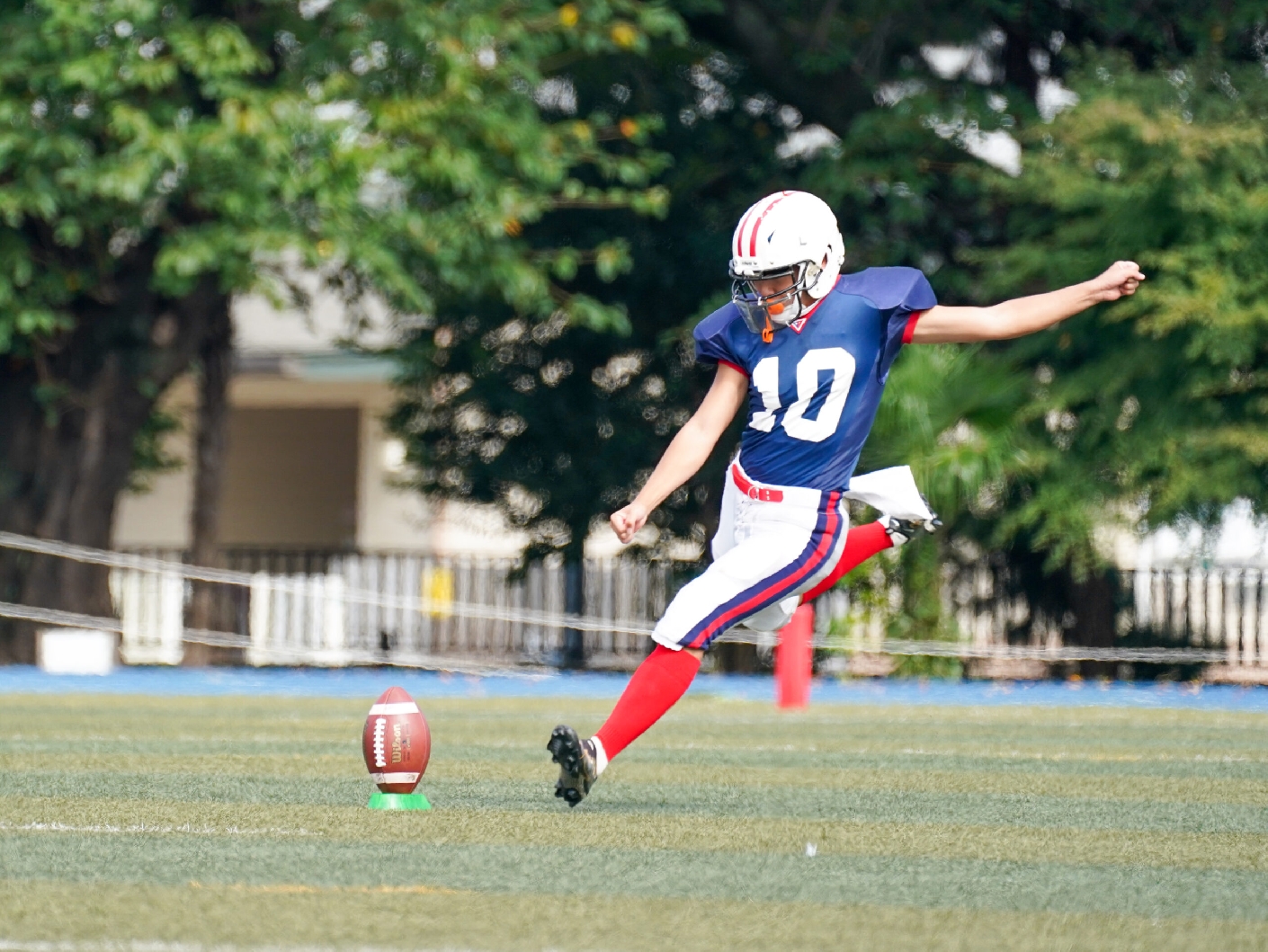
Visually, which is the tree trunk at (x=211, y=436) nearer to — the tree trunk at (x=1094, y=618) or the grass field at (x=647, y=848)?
the tree trunk at (x=1094, y=618)

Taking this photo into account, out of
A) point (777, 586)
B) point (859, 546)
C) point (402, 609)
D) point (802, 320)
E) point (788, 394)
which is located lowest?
point (402, 609)

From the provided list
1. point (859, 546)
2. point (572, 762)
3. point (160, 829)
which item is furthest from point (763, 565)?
point (160, 829)

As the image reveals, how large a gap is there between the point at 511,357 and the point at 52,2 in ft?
29.2

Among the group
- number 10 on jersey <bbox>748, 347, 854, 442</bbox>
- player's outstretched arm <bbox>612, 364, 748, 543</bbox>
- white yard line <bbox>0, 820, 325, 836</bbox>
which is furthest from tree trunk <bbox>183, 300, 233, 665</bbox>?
white yard line <bbox>0, 820, 325, 836</bbox>

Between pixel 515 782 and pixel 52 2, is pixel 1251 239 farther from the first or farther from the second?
pixel 515 782

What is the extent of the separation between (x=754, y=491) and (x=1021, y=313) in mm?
1027

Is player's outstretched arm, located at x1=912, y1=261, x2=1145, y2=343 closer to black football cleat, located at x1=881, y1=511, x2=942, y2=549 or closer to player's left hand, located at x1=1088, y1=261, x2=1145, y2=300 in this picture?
player's left hand, located at x1=1088, y1=261, x2=1145, y2=300

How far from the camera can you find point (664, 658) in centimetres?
677

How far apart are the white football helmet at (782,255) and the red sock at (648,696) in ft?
3.49

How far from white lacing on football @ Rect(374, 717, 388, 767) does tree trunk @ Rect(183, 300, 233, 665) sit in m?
15.8

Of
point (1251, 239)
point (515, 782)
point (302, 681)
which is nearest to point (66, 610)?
point (302, 681)

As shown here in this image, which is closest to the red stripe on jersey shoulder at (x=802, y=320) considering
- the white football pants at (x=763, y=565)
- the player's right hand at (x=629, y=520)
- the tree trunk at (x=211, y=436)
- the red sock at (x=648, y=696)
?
the white football pants at (x=763, y=565)

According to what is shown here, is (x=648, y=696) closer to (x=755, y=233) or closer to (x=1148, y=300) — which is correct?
(x=755, y=233)

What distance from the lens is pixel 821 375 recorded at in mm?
6809
